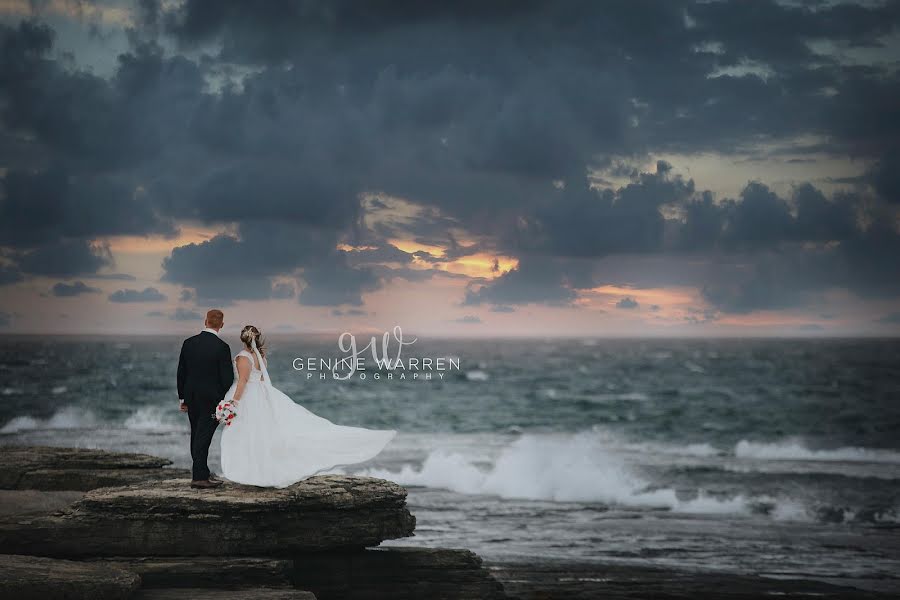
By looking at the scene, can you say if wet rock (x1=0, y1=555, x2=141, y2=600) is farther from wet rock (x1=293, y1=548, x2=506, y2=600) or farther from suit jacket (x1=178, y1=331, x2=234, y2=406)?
wet rock (x1=293, y1=548, x2=506, y2=600)

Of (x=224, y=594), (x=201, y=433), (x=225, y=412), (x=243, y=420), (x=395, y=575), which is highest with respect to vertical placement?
(x=225, y=412)

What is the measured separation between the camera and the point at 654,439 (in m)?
43.6

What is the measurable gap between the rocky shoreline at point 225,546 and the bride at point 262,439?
19 cm

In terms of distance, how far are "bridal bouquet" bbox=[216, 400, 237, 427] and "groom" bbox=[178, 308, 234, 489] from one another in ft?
0.46

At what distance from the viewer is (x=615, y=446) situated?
130 feet

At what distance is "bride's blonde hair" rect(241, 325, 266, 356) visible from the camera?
1030 centimetres

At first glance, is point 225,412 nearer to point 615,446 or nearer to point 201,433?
point 201,433

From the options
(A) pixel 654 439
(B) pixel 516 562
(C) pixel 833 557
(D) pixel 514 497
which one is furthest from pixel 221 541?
(A) pixel 654 439

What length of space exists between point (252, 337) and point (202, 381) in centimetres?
75

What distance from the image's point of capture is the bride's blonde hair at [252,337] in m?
10.3

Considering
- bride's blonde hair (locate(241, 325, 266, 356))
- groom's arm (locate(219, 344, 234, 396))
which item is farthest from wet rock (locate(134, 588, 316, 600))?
bride's blonde hair (locate(241, 325, 266, 356))

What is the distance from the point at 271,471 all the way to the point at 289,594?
1.58 metres

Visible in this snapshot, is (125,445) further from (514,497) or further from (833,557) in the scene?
(833,557)

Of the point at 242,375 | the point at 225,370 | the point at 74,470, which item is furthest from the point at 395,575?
the point at 74,470
